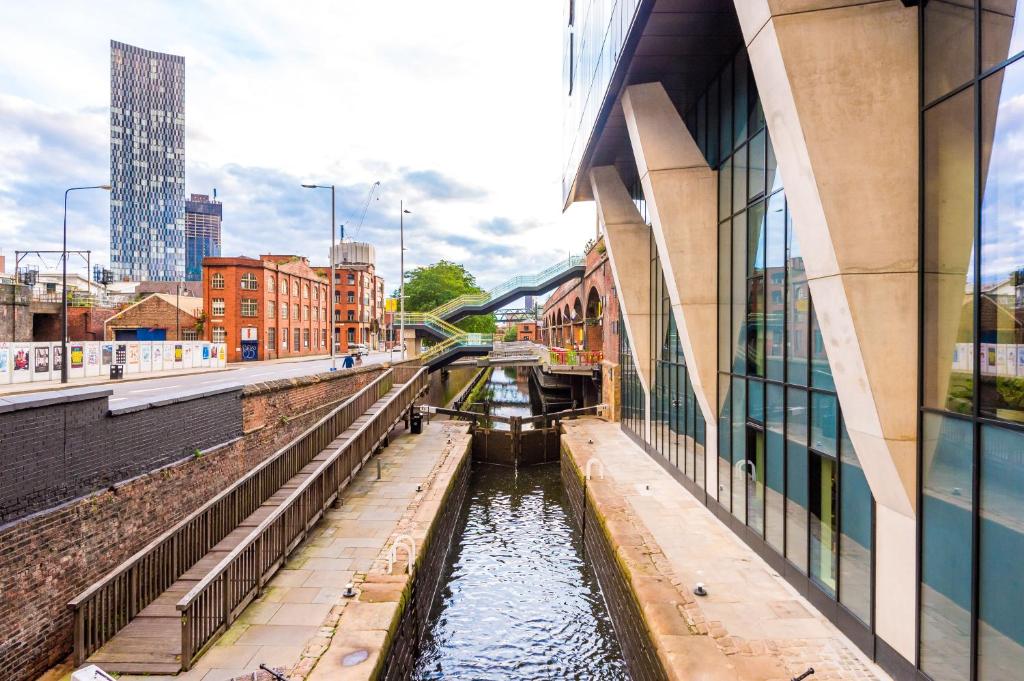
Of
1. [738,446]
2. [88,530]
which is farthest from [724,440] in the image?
[88,530]

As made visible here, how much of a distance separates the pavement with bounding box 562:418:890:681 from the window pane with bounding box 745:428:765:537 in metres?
0.61

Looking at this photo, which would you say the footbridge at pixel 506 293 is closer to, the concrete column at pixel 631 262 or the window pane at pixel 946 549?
the concrete column at pixel 631 262

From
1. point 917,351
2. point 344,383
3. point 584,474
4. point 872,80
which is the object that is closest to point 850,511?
point 917,351

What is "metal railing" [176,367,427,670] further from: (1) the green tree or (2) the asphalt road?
(1) the green tree

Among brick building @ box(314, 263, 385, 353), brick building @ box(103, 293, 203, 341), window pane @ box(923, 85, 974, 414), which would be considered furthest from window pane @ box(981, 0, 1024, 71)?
brick building @ box(314, 263, 385, 353)

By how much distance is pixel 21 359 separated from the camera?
2117cm

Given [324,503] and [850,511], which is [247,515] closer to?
[324,503]

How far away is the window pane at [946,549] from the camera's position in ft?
20.0

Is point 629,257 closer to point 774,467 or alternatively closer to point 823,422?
point 774,467

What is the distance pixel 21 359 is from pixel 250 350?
20758 mm

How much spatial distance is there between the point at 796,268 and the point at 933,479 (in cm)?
415

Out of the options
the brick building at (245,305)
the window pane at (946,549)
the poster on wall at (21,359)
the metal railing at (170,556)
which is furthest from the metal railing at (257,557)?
the brick building at (245,305)

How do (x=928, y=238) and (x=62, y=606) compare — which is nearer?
(x=928, y=238)

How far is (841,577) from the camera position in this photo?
8.37m
